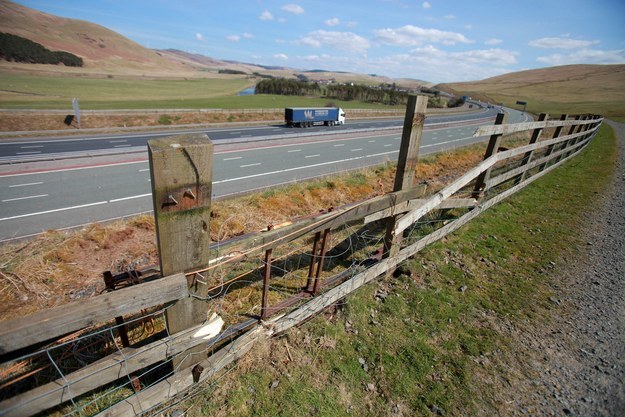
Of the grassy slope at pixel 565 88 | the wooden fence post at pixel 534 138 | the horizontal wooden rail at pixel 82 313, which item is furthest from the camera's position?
the grassy slope at pixel 565 88

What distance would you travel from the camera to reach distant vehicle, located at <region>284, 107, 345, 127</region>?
3703 centimetres

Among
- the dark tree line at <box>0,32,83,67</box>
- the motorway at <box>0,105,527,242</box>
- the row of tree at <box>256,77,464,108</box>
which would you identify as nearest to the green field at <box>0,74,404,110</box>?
the motorway at <box>0,105,527,242</box>

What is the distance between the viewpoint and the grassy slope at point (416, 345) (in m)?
3.05

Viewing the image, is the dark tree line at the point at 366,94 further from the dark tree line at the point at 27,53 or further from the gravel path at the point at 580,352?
the gravel path at the point at 580,352

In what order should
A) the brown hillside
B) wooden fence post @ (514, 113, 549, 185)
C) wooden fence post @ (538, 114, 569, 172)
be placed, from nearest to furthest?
1. wooden fence post @ (514, 113, 549, 185)
2. wooden fence post @ (538, 114, 569, 172)
3. the brown hillside

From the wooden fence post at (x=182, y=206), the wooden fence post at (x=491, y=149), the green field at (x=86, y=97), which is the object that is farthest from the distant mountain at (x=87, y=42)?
the wooden fence post at (x=182, y=206)

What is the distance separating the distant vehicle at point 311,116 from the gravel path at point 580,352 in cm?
3414

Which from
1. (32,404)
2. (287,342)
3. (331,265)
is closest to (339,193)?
(331,265)

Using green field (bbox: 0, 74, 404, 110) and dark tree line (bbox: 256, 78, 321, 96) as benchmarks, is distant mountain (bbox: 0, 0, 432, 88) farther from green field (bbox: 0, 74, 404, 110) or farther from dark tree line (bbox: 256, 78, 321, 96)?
dark tree line (bbox: 256, 78, 321, 96)

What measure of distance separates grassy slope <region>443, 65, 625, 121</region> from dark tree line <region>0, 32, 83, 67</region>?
13623cm

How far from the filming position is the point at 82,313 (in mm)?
1876

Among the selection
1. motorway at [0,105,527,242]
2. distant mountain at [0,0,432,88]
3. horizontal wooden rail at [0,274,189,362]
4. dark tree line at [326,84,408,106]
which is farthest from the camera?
distant mountain at [0,0,432,88]

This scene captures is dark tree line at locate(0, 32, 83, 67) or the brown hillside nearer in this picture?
dark tree line at locate(0, 32, 83, 67)

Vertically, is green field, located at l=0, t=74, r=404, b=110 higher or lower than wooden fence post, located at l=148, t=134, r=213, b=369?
lower
